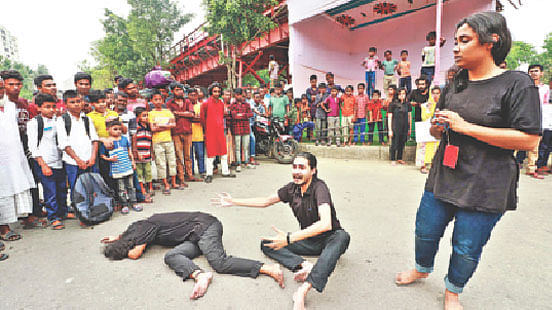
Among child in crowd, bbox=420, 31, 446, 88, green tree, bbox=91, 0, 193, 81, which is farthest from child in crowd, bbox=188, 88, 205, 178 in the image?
green tree, bbox=91, 0, 193, 81

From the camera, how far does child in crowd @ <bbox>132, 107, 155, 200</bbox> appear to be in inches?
176

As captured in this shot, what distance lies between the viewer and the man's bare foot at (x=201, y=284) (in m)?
2.07

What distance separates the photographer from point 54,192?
3568 millimetres

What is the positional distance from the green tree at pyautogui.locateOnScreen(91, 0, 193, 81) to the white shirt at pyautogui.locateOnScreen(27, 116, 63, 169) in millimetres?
21089

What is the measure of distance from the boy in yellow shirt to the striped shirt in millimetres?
144

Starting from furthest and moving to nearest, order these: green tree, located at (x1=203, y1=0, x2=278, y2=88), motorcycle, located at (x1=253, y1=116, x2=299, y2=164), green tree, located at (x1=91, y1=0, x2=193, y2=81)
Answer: green tree, located at (x1=91, y1=0, x2=193, y2=81) → green tree, located at (x1=203, y1=0, x2=278, y2=88) → motorcycle, located at (x1=253, y1=116, x2=299, y2=164)

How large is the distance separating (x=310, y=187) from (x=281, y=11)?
10961mm

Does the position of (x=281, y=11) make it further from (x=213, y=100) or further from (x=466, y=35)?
(x=466, y=35)

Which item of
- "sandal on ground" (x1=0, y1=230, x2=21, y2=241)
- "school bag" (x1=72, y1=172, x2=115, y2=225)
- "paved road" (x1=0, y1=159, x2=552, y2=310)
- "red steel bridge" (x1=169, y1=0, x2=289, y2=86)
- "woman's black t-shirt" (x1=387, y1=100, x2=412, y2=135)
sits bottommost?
→ "paved road" (x1=0, y1=159, x2=552, y2=310)

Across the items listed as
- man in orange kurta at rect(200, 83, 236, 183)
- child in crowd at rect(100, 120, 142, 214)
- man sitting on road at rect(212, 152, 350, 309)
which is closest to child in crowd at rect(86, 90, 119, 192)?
child in crowd at rect(100, 120, 142, 214)

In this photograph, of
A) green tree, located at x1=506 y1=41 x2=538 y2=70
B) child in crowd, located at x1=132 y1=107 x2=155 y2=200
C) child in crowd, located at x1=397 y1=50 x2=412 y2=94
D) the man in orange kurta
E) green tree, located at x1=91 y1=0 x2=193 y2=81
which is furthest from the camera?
green tree, located at x1=506 y1=41 x2=538 y2=70

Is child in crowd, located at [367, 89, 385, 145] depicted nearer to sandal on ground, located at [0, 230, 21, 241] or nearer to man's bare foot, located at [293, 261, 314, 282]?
man's bare foot, located at [293, 261, 314, 282]

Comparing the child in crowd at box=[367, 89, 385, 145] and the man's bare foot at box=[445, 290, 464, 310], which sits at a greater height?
the child in crowd at box=[367, 89, 385, 145]

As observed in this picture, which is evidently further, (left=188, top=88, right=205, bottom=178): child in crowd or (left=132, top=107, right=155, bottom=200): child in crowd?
(left=188, top=88, right=205, bottom=178): child in crowd
